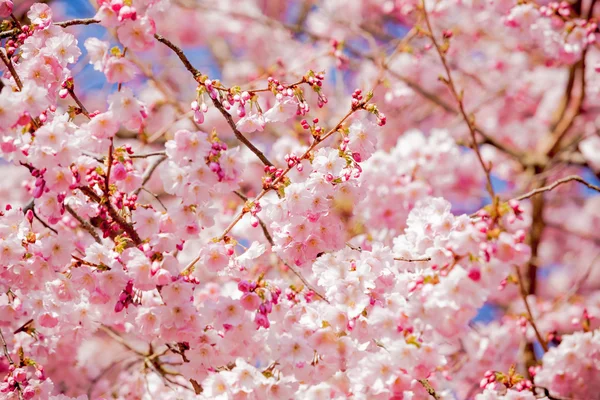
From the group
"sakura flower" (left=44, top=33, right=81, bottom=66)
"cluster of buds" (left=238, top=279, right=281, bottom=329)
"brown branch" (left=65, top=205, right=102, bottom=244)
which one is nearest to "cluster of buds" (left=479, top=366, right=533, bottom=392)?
"cluster of buds" (left=238, top=279, right=281, bottom=329)

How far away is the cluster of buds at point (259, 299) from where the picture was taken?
203 cm

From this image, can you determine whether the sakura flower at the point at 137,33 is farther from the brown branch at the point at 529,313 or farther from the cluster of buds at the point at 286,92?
the brown branch at the point at 529,313

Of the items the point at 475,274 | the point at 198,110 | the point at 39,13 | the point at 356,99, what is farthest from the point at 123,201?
the point at 475,274

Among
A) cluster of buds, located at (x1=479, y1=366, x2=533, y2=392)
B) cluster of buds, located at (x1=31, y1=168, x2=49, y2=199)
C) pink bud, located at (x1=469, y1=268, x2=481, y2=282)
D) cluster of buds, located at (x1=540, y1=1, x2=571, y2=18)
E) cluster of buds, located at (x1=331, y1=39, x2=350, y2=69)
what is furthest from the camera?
cluster of buds, located at (x1=331, y1=39, x2=350, y2=69)

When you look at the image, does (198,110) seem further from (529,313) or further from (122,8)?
(529,313)

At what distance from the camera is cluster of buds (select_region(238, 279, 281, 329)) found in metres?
2.03

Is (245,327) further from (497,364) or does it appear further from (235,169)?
(497,364)

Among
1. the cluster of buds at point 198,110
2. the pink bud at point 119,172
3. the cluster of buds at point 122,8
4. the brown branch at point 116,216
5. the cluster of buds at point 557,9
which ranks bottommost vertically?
the brown branch at point 116,216

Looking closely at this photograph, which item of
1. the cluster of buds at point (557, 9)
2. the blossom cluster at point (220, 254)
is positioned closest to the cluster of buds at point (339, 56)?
the blossom cluster at point (220, 254)

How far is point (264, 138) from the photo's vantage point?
249 inches

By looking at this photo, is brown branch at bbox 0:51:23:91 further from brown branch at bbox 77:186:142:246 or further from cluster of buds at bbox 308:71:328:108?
cluster of buds at bbox 308:71:328:108

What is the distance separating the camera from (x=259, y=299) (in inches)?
82.0

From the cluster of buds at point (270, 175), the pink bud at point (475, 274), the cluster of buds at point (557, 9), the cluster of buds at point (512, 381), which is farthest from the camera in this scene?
the cluster of buds at point (557, 9)

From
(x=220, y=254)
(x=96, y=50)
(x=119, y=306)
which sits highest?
(x=96, y=50)
